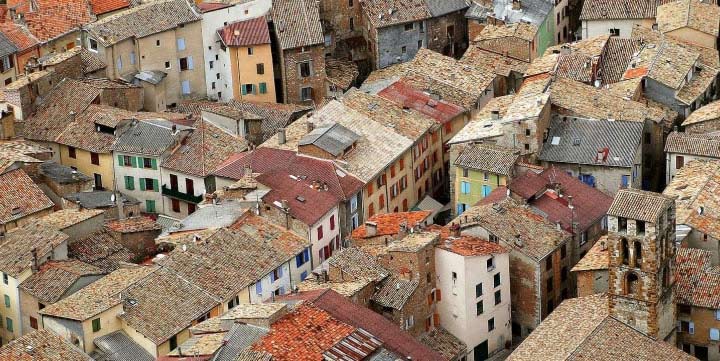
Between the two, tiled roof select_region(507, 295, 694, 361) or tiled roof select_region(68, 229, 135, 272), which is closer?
tiled roof select_region(507, 295, 694, 361)

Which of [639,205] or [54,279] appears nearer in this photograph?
[639,205]

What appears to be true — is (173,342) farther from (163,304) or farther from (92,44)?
(92,44)

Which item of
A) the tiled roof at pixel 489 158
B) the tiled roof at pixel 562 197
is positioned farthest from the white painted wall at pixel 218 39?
the tiled roof at pixel 562 197

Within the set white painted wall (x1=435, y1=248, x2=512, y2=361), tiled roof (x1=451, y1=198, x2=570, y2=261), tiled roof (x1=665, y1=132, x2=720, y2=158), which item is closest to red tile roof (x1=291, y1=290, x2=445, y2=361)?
white painted wall (x1=435, y1=248, x2=512, y2=361)

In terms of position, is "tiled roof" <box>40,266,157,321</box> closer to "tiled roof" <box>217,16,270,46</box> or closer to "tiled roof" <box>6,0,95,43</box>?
"tiled roof" <box>217,16,270,46</box>

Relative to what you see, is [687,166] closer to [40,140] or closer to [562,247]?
[562,247]

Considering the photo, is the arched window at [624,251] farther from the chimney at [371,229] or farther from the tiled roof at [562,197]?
the chimney at [371,229]

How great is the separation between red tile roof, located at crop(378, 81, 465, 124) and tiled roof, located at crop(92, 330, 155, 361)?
41.8m

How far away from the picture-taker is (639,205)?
129750 mm

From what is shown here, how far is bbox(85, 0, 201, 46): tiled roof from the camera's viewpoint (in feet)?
566

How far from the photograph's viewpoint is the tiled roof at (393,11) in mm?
183250

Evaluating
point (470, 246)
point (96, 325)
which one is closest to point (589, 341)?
point (470, 246)

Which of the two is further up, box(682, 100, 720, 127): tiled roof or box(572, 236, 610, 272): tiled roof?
box(682, 100, 720, 127): tiled roof

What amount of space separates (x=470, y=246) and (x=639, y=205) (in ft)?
49.4
